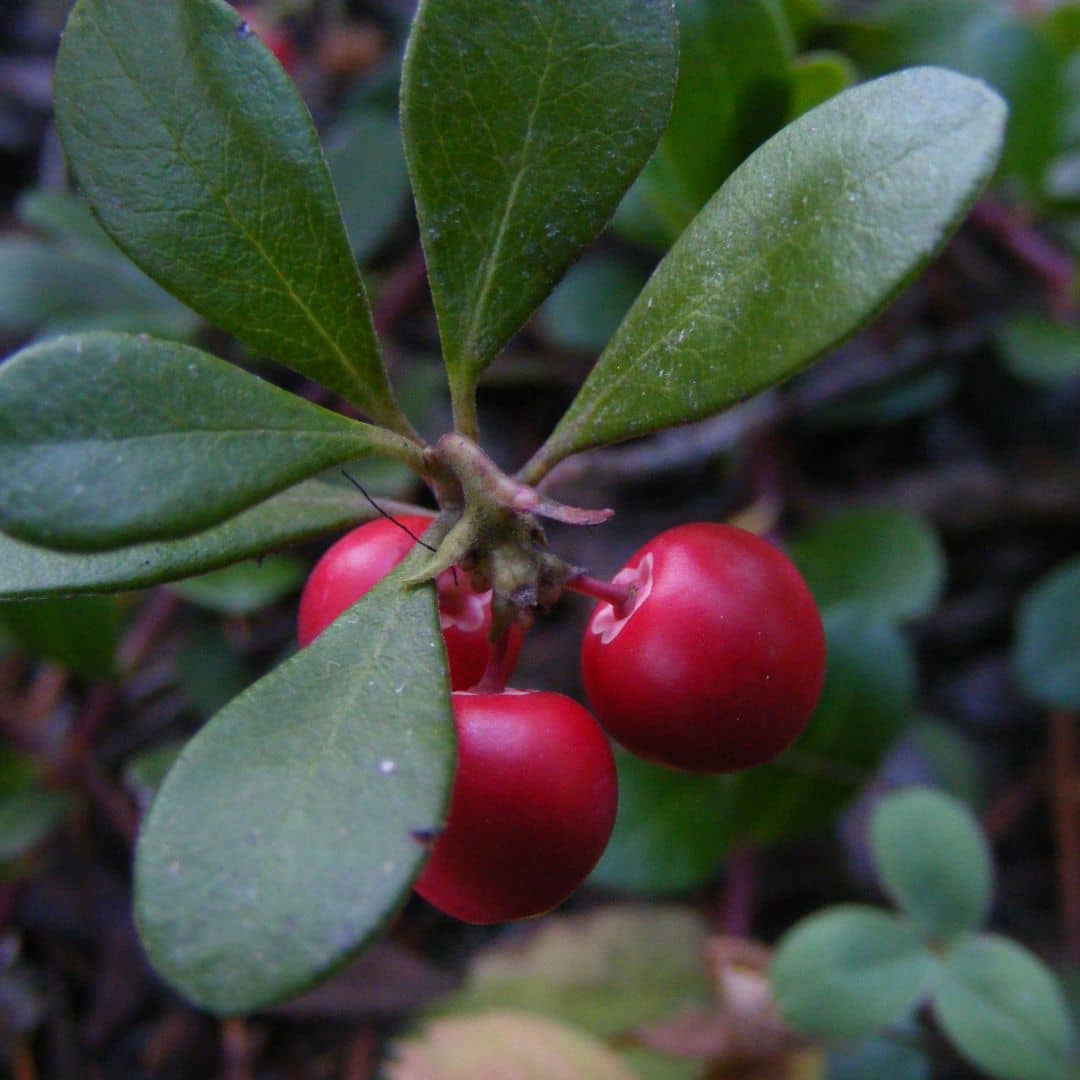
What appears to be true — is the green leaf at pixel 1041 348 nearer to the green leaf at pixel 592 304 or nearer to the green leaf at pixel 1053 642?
the green leaf at pixel 1053 642

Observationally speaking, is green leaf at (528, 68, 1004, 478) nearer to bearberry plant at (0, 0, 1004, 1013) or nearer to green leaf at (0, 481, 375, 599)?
bearberry plant at (0, 0, 1004, 1013)

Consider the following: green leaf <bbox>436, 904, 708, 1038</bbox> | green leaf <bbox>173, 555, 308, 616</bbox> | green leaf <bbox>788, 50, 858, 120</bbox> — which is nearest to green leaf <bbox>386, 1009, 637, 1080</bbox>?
green leaf <bbox>436, 904, 708, 1038</bbox>

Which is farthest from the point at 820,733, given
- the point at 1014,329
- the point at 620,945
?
the point at 1014,329

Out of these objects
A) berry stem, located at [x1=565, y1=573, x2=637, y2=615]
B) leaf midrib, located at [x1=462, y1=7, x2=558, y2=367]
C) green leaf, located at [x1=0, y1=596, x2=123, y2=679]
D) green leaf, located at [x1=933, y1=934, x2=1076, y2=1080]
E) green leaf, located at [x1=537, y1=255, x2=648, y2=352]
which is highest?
leaf midrib, located at [x1=462, y1=7, x2=558, y2=367]

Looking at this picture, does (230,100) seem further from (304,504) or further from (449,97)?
(304,504)

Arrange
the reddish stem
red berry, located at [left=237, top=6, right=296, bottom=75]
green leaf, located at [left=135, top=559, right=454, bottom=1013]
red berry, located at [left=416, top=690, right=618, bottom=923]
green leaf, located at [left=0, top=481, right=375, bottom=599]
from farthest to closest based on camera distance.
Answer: red berry, located at [left=237, top=6, right=296, bottom=75] < the reddish stem < green leaf, located at [left=0, top=481, right=375, bottom=599] < red berry, located at [left=416, top=690, right=618, bottom=923] < green leaf, located at [left=135, top=559, right=454, bottom=1013]

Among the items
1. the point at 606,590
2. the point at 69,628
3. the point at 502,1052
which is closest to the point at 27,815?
the point at 69,628
